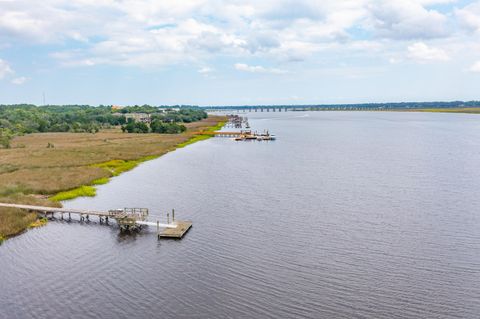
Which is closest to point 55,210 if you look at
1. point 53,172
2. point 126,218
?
point 126,218

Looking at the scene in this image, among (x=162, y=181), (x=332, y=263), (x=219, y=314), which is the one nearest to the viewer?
(x=219, y=314)

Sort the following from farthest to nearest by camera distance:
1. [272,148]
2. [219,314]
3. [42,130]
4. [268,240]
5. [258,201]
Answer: [42,130] < [272,148] < [258,201] < [268,240] < [219,314]

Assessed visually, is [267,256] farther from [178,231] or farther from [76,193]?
[76,193]

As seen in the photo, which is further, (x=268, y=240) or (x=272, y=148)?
(x=272, y=148)

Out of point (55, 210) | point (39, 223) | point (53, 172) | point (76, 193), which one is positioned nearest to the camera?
point (39, 223)

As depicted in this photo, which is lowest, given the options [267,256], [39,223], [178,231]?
[267,256]

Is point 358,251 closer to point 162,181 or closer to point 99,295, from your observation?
point 99,295

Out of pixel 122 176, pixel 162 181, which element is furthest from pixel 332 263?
pixel 122 176
